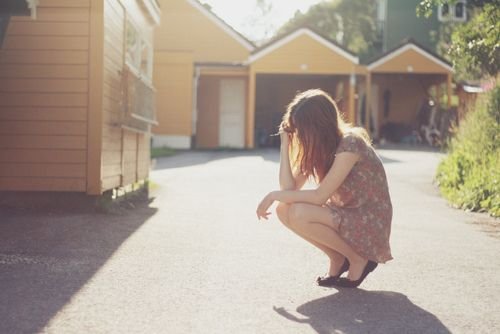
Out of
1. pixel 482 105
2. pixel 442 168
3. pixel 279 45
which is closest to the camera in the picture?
pixel 482 105

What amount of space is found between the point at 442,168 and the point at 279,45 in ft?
44.8

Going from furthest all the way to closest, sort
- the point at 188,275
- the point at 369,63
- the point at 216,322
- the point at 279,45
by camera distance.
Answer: the point at 369,63 → the point at 279,45 → the point at 188,275 → the point at 216,322

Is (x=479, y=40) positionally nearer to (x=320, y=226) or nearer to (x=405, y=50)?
(x=320, y=226)

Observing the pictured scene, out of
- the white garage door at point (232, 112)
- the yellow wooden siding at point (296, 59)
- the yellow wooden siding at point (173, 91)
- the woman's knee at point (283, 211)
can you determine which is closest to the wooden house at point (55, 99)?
the woman's knee at point (283, 211)

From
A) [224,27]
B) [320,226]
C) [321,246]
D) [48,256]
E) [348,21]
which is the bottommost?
[48,256]

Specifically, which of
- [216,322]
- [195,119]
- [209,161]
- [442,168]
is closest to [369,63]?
[195,119]

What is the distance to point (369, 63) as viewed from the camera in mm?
27766

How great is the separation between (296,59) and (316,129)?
2141 centimetres

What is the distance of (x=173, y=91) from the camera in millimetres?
26062

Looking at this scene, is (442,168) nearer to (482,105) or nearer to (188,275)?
(482,105)

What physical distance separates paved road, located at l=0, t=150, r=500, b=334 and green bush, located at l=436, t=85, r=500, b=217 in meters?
1.01

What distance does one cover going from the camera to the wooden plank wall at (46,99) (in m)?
8.06

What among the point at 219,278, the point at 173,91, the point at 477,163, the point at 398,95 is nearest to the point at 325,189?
the point at 219,278

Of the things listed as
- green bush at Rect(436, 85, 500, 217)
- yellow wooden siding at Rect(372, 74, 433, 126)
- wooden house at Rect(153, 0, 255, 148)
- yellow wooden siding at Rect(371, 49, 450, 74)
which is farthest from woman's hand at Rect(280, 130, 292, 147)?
yellow wooden siding at Rect(372, 74, 433, 126)
